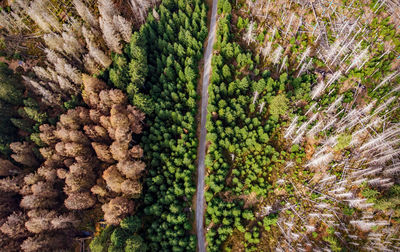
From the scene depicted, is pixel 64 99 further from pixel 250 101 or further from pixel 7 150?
pixel 250 101

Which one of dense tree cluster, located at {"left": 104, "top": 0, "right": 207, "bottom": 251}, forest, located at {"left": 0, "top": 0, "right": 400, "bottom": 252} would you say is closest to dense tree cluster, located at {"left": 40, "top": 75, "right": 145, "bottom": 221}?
forest, located at {"left": 0, "top": 0, "right": 400, "bottom": 252}

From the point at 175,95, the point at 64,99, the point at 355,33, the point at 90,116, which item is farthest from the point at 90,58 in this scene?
the point at 355,33

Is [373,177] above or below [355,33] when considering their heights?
below

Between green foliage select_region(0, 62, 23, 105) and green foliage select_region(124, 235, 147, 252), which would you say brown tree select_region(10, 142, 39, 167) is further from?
green foliage select_region(124, 235, 147, 252)

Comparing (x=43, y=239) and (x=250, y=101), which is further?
(x=250, y=101)

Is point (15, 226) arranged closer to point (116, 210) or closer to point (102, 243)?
point (102, 243)

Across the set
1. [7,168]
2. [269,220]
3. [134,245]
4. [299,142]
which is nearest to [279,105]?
[299,142]

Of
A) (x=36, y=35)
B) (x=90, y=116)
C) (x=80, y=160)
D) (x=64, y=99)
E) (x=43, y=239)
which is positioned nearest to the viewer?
(x=43, y=239)
